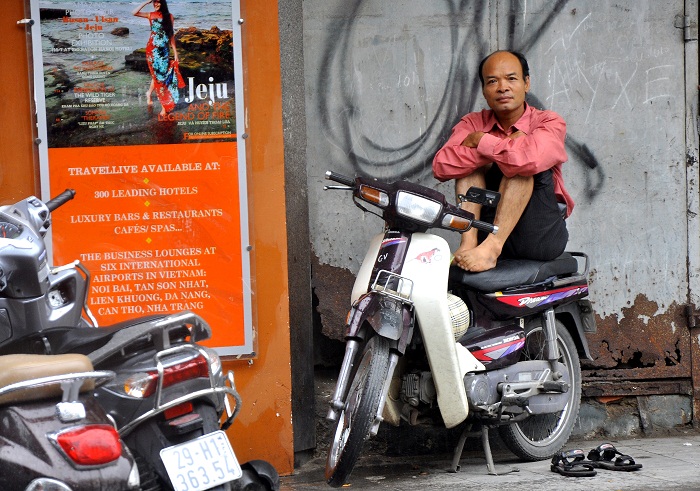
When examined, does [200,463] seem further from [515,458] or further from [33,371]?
[515,458]

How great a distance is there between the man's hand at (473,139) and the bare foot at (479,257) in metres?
0.50

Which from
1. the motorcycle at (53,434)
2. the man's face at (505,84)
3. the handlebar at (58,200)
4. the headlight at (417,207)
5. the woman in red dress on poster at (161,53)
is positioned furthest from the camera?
the man's face at (505,84)

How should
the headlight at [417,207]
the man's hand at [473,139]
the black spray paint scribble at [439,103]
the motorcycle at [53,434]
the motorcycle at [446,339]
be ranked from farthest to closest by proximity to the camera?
the black spray paint scribble at [439,103], the man's hand at [473,139], the headlight at [417,207], the motorcycle at [446,339], the motorcycle at [53,434]

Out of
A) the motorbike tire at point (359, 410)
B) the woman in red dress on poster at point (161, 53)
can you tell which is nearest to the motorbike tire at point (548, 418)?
the motorbike tire at point (359, 410)

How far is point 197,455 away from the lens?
3.34 meters

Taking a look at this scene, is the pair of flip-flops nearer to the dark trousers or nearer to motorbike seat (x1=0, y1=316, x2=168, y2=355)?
the dark trousers

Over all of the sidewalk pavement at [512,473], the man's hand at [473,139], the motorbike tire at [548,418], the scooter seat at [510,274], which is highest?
the man's hand at [473,139]

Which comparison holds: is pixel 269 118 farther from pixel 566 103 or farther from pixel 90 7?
pixel 566 103

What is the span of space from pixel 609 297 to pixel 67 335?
348 cm

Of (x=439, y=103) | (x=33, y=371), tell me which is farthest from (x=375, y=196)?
(x=33, y=371)

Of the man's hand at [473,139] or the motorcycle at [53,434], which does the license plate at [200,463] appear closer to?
the motorcycle at [53,434]

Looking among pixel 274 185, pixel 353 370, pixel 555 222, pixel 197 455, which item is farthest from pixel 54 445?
pixel 555 222

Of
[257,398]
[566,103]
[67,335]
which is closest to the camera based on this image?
[67,335]

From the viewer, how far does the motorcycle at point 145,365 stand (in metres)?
3.33
